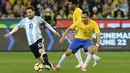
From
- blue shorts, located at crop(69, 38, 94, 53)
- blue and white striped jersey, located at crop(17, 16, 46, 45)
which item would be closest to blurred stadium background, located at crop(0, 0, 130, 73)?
blue shorts, located at crop(69, 38, 94, 53)

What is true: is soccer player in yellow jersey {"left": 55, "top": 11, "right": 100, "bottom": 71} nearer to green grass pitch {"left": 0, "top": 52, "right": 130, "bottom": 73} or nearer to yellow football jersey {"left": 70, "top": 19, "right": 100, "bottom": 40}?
yellow football jersey {"left": 70, "top": 19, "right": 100, "bottom": 40}

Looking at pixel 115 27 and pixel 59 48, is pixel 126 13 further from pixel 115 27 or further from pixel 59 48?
pixel 59 48

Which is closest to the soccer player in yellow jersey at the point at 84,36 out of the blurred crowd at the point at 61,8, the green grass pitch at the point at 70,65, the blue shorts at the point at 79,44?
the blue shorts at the point at 79,44

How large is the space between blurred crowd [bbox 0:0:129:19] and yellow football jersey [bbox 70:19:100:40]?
11704 millimetres

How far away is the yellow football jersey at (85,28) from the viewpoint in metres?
15.4

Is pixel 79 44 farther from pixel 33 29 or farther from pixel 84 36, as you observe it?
pixel 33 29

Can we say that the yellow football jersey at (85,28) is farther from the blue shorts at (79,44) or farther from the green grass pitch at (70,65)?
the green grass pitch at (70,65)

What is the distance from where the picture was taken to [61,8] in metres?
29.1

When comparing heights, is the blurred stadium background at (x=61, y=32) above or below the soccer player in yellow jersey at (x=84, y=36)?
below

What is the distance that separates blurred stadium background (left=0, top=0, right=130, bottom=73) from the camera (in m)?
17.7

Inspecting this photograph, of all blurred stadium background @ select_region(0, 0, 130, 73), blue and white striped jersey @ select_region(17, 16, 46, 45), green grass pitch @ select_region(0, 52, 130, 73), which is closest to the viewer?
blue and white striped jersey @ select_region(17, 16, 46, 45)

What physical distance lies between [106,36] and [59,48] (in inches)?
94.0

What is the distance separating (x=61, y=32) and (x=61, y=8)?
4.61 m

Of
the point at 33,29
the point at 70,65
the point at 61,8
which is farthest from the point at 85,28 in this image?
A: the point at 61,8
